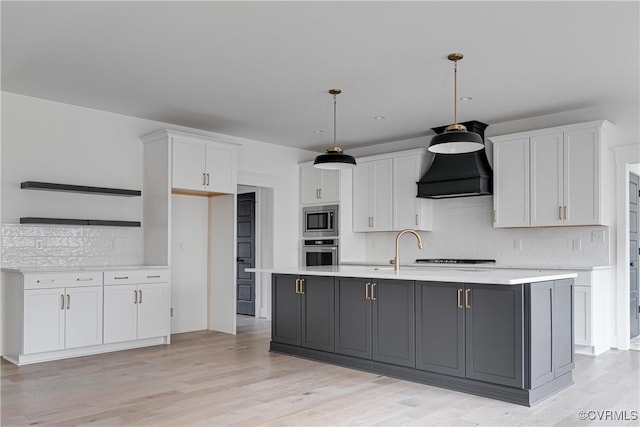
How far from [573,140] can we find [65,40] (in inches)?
197

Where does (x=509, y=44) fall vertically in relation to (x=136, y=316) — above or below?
above

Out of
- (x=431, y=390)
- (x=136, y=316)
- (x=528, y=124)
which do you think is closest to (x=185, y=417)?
(x=431, y=390)

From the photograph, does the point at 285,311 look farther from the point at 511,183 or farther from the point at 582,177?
the point at 582,177

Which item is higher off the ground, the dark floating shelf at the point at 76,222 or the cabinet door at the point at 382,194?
the cabinet door at the point at 382,194

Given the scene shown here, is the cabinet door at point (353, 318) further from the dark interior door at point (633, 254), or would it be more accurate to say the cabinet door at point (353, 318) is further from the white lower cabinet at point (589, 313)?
the dark interior door at point (633, 254)

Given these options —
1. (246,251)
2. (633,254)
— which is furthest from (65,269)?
(633,254)

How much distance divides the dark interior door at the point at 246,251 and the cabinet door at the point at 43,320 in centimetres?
371

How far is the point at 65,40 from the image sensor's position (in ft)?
13.2

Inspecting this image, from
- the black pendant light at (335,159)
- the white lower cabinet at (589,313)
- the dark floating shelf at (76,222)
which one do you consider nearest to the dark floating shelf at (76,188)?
the dark floating shelf at (76,222)

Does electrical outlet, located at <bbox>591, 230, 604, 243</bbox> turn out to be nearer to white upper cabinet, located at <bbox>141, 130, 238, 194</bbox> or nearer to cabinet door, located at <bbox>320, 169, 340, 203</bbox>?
cabinet door, located at <bbox>320, 169, 340, 203</bbox>

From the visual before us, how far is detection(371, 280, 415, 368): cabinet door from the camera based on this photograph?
171 inches

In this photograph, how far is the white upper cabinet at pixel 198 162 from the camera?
616cm

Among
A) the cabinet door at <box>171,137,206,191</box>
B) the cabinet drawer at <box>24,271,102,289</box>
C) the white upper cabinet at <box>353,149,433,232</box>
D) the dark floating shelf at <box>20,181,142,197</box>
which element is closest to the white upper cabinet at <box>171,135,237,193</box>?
the cabinet door at <box>171,137,206,191</box>

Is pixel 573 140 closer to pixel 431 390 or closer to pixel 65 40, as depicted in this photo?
pixel 431 390
